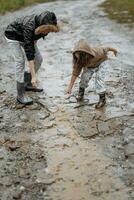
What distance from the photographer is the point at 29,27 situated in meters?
6.89

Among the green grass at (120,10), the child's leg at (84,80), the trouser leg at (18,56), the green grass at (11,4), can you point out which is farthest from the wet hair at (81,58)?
the green grass at (11,4)

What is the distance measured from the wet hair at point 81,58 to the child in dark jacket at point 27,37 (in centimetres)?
50

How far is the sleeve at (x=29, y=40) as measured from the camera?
689cm

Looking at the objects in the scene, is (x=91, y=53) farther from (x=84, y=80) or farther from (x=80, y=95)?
(x=80, y=95)

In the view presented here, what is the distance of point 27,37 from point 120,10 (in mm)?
9743

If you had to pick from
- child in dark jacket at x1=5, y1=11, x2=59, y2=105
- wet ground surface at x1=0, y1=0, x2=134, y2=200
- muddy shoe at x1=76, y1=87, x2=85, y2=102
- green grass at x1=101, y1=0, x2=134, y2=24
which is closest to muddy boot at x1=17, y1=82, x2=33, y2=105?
child in dark jacket at x1=5, y1=11, x2=59, y2=105

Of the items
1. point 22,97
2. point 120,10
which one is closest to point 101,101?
point 22,97

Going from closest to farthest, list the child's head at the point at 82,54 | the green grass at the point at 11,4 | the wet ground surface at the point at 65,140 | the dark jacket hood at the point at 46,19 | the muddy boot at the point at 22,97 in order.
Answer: the wet ground surface at the point at 65,140 → the child's head at the point at 82,54 → the dark jacket hood at the point at 46,19 → the muddy boot at the point at 22,97 → the green grass at the point at 11,4

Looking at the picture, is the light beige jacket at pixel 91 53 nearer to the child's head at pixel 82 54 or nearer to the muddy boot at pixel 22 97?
the child's head at pixel 82 54

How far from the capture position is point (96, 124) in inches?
264

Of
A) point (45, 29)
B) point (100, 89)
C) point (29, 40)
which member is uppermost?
point (45, 29)

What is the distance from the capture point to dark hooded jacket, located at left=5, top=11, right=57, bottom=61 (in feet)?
22.3

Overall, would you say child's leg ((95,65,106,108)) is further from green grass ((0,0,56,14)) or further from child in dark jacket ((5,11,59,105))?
green grass ((0,0,56,14))

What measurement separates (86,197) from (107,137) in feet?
4.97
